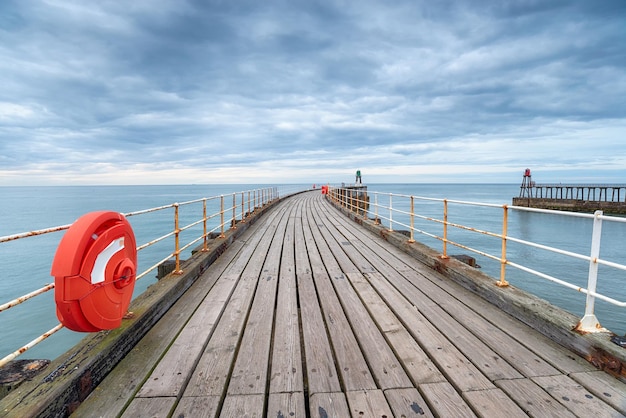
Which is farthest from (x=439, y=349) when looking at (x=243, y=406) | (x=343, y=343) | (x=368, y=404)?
(x=243, y=406)

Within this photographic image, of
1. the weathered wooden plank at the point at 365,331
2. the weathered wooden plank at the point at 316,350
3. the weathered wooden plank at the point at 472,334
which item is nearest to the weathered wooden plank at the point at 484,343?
the weathered wooden plank at the point at 472,334

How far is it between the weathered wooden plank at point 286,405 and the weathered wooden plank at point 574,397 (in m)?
1.47

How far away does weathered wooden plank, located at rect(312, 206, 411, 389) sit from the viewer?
2.19m

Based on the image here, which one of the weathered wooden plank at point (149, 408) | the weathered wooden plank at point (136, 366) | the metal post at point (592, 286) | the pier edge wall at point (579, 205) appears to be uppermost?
the metal post at point (592, 286)

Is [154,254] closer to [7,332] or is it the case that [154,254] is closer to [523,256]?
[7,332]

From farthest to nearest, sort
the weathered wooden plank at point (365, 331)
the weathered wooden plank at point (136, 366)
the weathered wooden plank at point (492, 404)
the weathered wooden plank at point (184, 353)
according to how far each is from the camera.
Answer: the weathered wooden plank at point (365, 331), the weathered wooden plank at point (184, 353), the weathered wooden plank at point (136, 366), the weathered wooden plank at point (492, 404)

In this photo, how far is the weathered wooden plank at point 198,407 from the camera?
72.5 inches

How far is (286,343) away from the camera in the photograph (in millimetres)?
2646

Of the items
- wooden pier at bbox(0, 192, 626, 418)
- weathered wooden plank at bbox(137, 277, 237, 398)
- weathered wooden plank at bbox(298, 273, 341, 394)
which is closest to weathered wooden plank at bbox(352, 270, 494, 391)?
wooden pier at bbox(0, 192, 626, 418)

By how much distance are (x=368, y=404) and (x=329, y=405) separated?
0.22 metres

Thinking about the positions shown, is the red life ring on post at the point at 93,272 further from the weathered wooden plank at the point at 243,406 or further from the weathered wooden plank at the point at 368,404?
the weathered wooden plank at the point at 368,404

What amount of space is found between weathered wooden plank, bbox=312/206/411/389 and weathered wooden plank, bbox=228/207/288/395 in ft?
2.37

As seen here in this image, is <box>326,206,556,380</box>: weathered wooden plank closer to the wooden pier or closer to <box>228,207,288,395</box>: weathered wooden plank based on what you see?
the wooden pier

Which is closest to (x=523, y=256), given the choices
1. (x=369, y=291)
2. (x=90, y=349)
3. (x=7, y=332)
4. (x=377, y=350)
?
(x=369, y=291)
